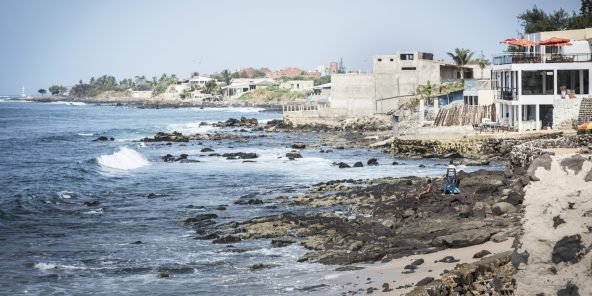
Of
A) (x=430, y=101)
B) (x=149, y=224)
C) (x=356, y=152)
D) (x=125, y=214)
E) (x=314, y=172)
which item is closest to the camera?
(x=149, y=224)

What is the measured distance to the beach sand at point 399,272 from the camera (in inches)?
794

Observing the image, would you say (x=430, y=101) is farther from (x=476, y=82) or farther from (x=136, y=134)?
(x=136, y=134)

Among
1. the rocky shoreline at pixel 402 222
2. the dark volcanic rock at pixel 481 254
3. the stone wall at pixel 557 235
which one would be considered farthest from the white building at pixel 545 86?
the stone wall at pixel 557 235

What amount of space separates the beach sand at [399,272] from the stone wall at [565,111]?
28.4 meters

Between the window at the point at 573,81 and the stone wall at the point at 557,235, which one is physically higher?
the window at the point at 573,81

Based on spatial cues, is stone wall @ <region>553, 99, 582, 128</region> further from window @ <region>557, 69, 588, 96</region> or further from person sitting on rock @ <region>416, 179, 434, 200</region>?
person sitting on rock @ <region>416, 179, 434, 200</region>

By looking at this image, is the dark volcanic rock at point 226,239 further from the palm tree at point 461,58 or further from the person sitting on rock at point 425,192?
the palm tree at point 461,58

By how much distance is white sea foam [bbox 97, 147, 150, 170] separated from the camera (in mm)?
57375

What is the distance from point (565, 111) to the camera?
160 ft

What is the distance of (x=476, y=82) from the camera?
221ft

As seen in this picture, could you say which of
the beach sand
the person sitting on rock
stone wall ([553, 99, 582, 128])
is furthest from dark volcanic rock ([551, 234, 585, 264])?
stone wall ([553, 99, 582, 128])

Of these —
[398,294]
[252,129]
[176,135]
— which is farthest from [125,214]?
[252,129]

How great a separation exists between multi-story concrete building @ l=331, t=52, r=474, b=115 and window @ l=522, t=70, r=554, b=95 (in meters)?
37.0

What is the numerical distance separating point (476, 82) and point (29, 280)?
160 feet
